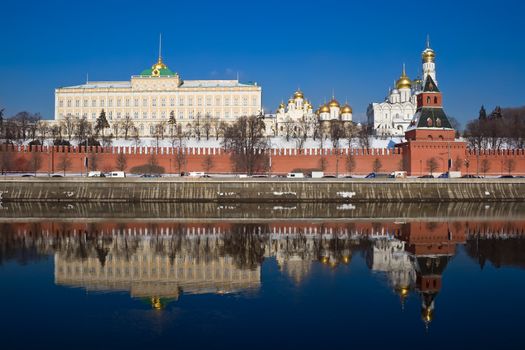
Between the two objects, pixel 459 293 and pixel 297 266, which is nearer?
pixel 459 293

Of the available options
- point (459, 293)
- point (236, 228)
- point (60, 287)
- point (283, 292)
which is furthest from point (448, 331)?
point (236, 228)

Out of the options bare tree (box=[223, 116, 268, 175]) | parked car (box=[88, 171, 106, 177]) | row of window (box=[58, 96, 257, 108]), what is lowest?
parked car (box=[88, 171, 106, 177])

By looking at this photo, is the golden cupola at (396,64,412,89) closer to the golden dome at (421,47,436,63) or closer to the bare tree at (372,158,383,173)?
the golden dome at (421,47,436,63)

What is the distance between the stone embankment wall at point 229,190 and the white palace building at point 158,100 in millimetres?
35005

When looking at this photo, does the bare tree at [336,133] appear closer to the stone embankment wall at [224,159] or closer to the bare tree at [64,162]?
the stone embankment wall at [224,159]

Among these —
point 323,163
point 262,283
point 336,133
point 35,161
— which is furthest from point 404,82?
point 262,283

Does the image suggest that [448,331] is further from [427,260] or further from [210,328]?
[427,260]

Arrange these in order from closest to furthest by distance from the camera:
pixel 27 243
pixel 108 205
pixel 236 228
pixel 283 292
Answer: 1. pixel 283 292
2. pixel 27 243
3. pixel 236 228
4. pixel 108 205

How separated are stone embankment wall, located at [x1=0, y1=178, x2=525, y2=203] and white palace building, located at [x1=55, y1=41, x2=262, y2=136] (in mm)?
35005

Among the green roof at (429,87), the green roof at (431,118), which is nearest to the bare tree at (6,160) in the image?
the green roof at (431,118)

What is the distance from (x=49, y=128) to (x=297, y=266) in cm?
5060

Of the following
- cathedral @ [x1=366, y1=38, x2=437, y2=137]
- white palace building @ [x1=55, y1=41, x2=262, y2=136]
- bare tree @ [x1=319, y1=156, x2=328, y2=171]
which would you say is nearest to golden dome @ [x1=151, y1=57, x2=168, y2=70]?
white palace building @ [x1=55, y1=41, x2=262, y2=136]

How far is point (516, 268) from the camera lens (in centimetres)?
1472

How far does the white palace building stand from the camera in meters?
67.5
